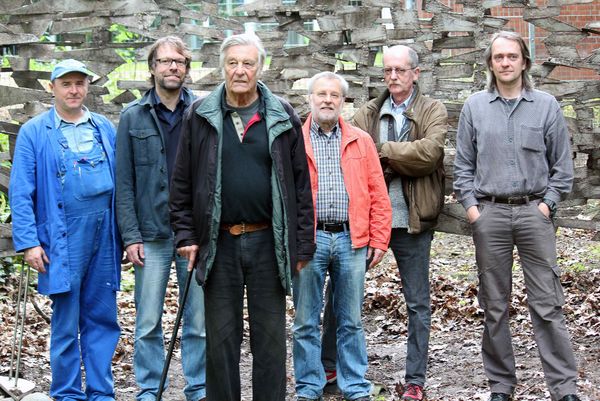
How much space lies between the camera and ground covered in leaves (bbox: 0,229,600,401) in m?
6.61

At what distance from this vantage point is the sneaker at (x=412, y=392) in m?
6.16

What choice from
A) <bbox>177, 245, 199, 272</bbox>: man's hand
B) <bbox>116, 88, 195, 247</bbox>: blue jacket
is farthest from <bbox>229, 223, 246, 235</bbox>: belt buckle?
<bbox>116, 88, 195, 247</bbox>: blue jacket

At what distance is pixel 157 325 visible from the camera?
19.5ft

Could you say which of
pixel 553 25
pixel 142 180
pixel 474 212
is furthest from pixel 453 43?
pixel 142 180

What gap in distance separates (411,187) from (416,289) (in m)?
0.66

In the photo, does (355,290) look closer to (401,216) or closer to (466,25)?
(401,216)

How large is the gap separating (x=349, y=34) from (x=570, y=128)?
1.84 metres

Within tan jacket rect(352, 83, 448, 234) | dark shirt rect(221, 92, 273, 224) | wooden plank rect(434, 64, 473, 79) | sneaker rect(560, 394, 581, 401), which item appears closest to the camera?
dark shirt rect(221, 92, 273, 224)

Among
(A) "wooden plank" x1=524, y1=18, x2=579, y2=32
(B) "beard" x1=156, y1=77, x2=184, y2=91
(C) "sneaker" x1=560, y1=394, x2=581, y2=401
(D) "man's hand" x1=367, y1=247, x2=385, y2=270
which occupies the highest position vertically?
(A) "wooden plank" x1=524, y1=18, x2=579, y2=32

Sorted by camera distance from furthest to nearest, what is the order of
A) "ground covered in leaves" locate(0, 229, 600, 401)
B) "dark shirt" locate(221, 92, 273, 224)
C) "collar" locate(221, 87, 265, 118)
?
"ground covered in leaves" locate(0, 229, 600, 401) < "collar" locate(221, 87, 265, 118) < "dark shirt" locate(221, 92, 273, 224)

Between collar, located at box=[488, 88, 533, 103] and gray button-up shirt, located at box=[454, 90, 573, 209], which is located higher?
collar, located at box=[488, 88, 533, 103]

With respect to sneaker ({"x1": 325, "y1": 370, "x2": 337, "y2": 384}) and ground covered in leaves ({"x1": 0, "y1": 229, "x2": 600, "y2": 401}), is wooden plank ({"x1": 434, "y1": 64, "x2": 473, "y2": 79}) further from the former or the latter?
sneaker ({"x1": 325, "y1": 370, "x2": 337, "y2": 384})

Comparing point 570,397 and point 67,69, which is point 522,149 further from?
point 67,69

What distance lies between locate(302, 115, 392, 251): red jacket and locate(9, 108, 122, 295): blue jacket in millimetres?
1539
